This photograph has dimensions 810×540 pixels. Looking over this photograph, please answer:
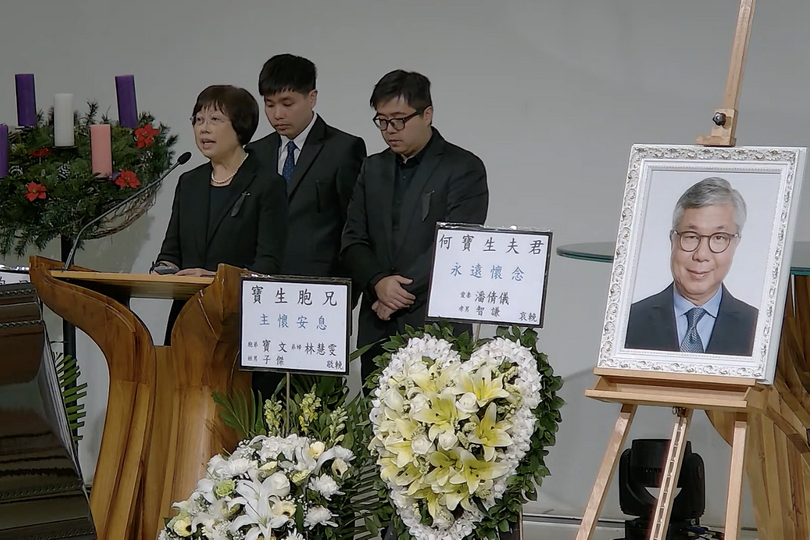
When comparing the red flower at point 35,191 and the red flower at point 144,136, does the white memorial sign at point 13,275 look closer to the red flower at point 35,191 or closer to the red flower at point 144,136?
the red flower at point 35,191

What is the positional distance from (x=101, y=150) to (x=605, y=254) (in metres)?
1.76

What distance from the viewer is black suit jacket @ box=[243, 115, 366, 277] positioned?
3367mm

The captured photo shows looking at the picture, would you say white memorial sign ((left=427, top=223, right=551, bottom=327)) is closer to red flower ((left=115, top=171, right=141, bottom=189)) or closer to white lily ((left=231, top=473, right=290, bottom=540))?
white lily ((left=231, top=473, right=290, bottom=540))

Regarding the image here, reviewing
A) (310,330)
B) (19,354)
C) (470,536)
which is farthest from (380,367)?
(19,354)

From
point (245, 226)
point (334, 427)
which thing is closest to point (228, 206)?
point (245, 226)

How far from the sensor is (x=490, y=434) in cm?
199

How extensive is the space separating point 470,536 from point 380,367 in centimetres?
42

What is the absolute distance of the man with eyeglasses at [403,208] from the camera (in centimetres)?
326

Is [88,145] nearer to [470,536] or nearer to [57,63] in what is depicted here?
[57,63]

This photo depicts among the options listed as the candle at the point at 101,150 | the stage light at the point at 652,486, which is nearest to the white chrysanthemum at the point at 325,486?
the stage light at the point at 652,486

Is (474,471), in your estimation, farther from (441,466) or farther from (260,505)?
(260,505)

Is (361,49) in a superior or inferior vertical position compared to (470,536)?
superior

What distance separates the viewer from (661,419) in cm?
343

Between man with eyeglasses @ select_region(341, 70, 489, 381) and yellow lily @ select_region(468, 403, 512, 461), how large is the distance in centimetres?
119
